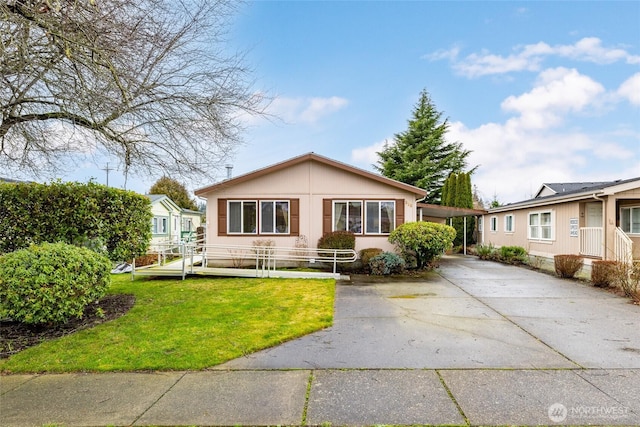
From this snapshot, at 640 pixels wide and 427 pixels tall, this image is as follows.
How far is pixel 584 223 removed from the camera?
12836 millimetres

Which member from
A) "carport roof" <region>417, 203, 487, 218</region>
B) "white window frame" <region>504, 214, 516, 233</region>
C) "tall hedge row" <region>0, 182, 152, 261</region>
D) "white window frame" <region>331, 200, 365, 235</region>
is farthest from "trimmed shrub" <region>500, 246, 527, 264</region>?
"tall hedge row" <region>0, 182, 152, 261</region>

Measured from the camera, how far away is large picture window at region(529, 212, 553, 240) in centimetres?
1519

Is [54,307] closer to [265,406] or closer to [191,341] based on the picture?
[191,341]

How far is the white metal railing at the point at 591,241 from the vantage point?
1165 centimetres

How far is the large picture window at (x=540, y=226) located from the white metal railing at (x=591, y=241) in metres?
2.25

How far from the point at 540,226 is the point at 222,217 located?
14358mm

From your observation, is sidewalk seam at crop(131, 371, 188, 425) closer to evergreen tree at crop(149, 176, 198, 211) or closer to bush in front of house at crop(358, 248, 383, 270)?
bush in front of house at crop(358, 248, 383, 270)

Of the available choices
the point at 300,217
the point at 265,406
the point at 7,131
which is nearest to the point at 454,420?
the point at 265,406

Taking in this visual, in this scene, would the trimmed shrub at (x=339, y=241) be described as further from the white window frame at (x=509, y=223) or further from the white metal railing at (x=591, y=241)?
the white window frame at (x=509, y=223)

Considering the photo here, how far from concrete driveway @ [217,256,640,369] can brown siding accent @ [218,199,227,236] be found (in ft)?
18.3

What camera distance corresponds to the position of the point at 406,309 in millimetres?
6629

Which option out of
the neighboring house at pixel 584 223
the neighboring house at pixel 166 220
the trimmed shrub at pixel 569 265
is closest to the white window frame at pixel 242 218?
the neighboring house at pixel 166 220

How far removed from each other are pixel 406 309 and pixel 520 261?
10480 millimetres

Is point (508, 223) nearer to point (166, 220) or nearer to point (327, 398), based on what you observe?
point (327, 398)
